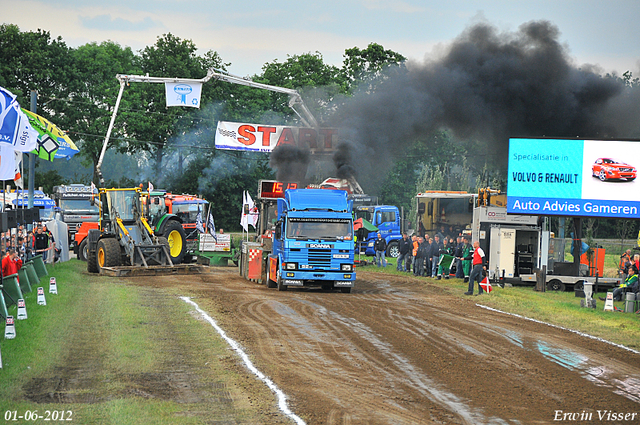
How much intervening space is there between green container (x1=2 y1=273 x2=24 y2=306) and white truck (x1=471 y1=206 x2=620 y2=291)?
16687 millimetres

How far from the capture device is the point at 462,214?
42.4 metres

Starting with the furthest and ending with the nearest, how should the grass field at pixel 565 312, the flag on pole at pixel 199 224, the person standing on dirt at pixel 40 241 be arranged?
1. the flag on pole at pixel 199 224
2. the person standing on dirt at pixel 40 241
3. the grass field at pixel 565 312

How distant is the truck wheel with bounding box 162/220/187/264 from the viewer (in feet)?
92.5

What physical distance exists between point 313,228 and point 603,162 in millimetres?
10525

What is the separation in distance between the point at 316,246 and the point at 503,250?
8.07 metres

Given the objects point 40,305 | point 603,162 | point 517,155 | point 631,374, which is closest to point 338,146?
point 517,155

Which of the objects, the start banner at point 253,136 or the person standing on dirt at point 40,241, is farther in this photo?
the start banner at point 253,136

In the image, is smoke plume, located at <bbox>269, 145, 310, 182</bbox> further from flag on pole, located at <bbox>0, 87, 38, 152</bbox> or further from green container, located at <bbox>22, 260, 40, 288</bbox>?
flag on pole, located at <bbox>0, 87, 38, 152</bbox>

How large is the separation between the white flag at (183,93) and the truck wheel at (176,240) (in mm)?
12018

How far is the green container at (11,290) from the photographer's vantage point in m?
15.5

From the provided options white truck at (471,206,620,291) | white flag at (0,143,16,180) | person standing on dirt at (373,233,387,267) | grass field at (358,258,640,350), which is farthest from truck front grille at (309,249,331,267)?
person standing on dirt at (373,233,387,267)

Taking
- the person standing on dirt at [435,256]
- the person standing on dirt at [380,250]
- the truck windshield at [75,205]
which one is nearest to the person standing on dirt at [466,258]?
the person standing on dirt at [435,256]

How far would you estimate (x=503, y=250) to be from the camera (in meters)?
25.3

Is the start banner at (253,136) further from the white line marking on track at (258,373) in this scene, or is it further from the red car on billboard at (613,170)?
the white line marking on track at (258,373)
